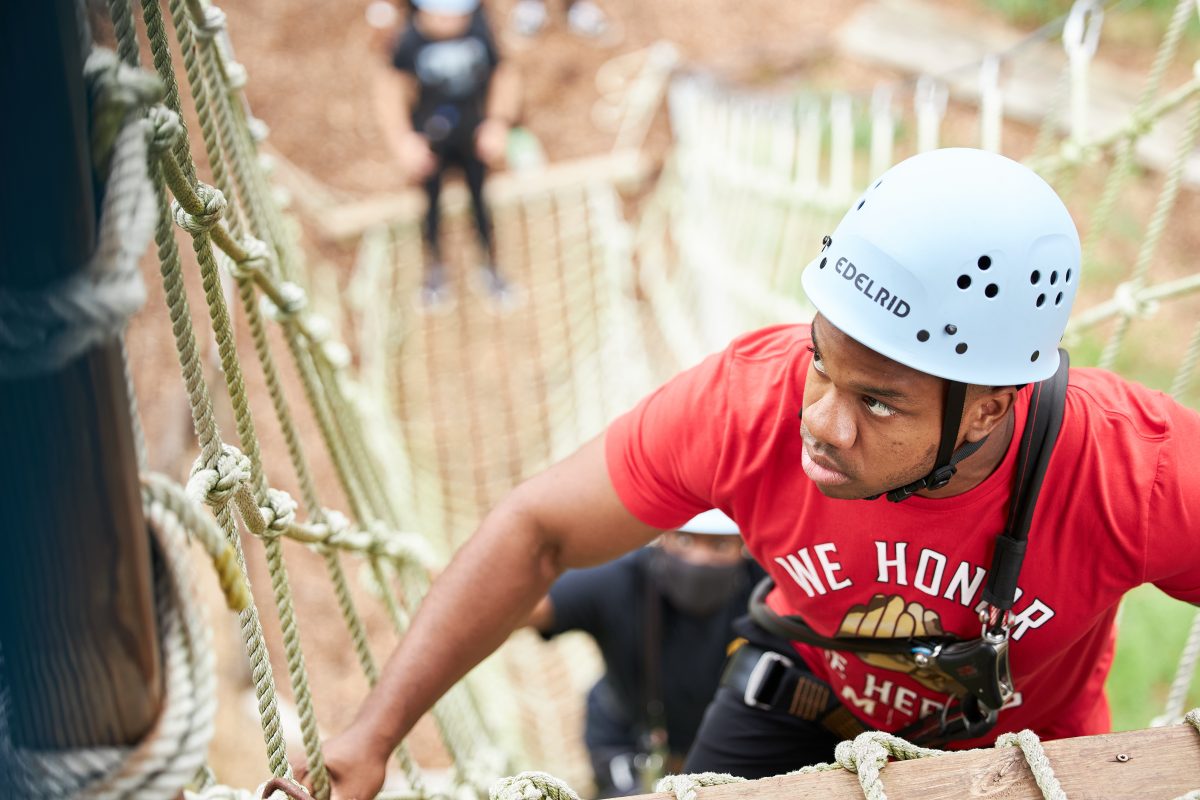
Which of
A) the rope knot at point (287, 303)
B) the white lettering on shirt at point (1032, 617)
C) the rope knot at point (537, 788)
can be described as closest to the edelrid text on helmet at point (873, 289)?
the white lettering on shirt at point (1032, 617)

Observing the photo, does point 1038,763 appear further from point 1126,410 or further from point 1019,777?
point 1126,410

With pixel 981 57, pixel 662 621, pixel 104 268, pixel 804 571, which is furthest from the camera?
pixel 981 57

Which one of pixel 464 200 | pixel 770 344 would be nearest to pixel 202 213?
pixel 770 344

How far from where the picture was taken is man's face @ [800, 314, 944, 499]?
932 mm

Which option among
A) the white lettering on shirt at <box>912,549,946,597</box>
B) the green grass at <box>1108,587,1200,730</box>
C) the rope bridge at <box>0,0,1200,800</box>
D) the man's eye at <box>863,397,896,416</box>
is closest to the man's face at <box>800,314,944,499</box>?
the man's eye at <box>863,397,896,416</box>

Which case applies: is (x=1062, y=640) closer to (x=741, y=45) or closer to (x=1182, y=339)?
(x=1182, y=339)

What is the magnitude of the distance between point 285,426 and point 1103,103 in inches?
172

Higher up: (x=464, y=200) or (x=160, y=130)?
(x=160, y=130)

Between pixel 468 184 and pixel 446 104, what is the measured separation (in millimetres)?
318

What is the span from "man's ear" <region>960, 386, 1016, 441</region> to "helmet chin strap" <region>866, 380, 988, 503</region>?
0.01 meters

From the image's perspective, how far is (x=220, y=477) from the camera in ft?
3.00

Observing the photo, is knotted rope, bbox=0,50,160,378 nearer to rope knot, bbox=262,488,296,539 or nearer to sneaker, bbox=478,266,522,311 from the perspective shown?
rope knot, bbox=262,488,296,539

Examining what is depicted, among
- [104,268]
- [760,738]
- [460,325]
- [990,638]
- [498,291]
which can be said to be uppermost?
[104,268]

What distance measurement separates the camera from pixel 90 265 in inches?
21.5
